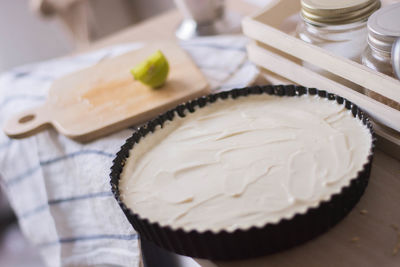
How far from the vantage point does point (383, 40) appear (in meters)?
0.66

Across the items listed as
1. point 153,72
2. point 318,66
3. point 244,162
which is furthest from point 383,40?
point 153,72

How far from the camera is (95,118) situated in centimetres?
92

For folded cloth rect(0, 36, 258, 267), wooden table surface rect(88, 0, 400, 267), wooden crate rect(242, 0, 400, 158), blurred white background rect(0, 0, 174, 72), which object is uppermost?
wooden crate rect(242, 0, 400, 158)

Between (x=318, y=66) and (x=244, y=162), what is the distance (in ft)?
0.69

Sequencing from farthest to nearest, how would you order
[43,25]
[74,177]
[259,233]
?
[43,25] < [74,177] < [259,233]

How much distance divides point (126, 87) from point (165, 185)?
1.18 feet

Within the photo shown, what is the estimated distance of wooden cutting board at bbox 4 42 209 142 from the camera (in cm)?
91

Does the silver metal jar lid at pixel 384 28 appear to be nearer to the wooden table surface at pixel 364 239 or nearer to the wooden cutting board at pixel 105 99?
the wooden table surface at pixel 364 239

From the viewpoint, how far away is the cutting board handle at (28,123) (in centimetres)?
94

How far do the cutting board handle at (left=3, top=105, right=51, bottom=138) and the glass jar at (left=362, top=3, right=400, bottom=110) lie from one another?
0.59 m

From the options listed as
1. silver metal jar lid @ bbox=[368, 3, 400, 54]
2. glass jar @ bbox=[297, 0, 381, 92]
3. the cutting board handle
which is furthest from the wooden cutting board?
silver metal jar lid @ bbox=[368, 3, 400, 54]

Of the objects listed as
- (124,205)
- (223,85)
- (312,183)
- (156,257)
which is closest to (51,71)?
(223,85)

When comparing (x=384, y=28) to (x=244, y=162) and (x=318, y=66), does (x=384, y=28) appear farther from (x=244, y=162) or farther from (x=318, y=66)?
(x=244, y=162)

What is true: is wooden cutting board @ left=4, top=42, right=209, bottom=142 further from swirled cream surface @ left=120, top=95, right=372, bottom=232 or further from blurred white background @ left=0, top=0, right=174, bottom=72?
blurred white background @ left=0, top=0, right=174, bottom=72
